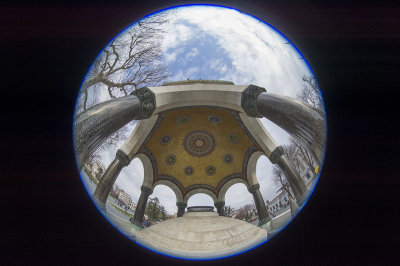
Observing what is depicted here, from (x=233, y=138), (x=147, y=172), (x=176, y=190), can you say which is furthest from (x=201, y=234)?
(x=176, y=190)

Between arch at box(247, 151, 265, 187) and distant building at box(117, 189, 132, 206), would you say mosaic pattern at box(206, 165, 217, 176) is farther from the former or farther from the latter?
distant building at box(117, 189, 132, 206)

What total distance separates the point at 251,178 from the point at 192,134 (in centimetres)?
343

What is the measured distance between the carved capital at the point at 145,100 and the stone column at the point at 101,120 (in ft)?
0.18

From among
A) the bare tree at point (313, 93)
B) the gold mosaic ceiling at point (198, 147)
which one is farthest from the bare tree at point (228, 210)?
the bare tree at point (313, 93)

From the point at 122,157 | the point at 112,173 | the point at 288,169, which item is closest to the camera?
the point at 112,173

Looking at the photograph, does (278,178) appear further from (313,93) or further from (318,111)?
(318,111)

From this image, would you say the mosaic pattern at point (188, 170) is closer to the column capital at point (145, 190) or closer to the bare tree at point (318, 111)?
the column capital at point (145, 190)

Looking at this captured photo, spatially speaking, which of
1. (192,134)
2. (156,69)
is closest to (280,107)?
(156,69)

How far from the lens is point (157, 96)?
516cm

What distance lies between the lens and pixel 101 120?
3.11m

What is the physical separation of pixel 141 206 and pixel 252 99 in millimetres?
7278

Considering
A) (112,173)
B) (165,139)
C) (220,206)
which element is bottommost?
(220,206)

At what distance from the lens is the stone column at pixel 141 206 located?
29.6 ft

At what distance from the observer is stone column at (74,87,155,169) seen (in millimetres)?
2674
